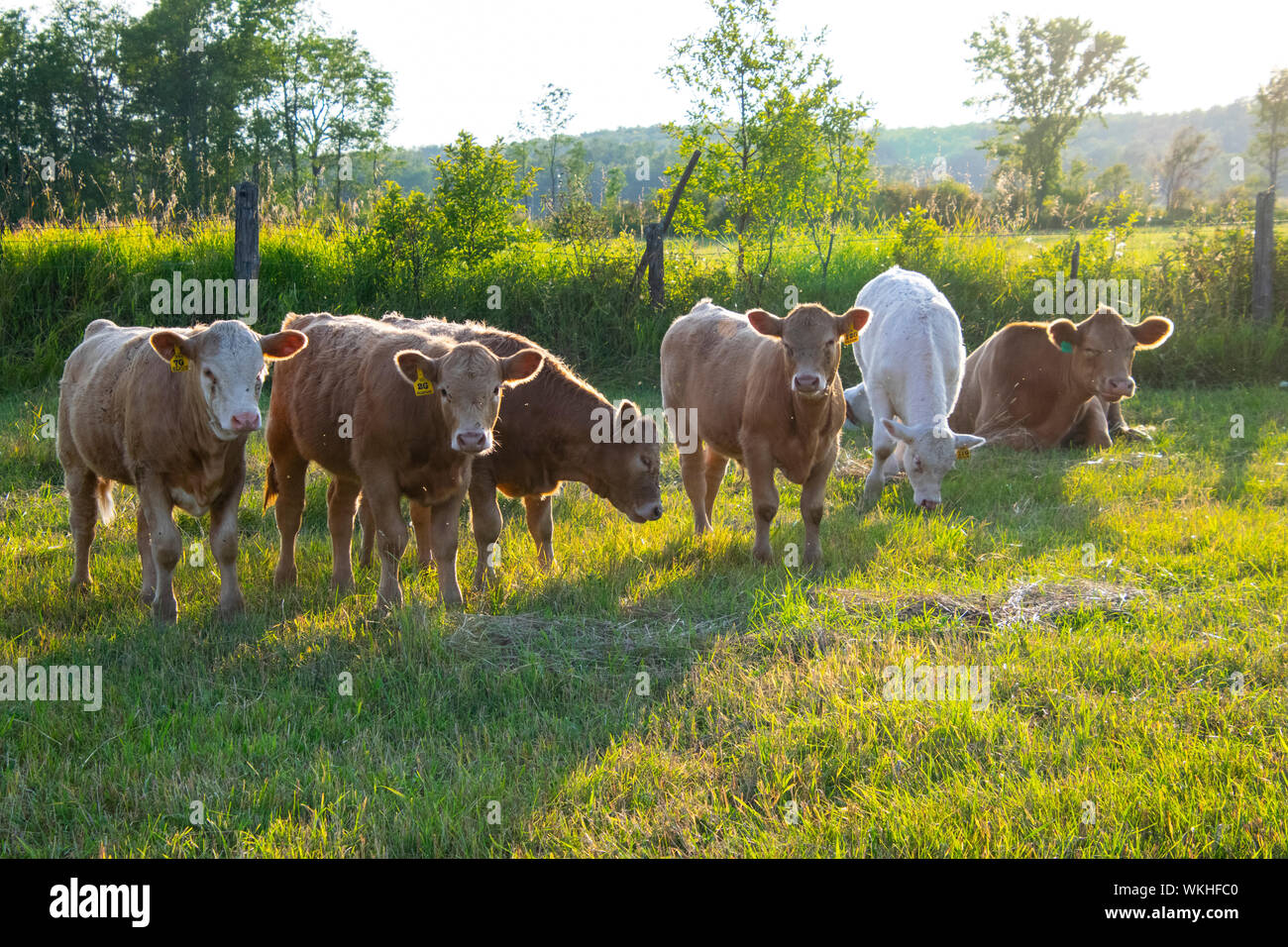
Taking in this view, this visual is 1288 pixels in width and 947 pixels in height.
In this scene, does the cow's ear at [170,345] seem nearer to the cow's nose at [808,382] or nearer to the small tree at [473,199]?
the cow's nose at [808,382]

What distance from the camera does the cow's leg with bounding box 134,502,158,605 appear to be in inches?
227

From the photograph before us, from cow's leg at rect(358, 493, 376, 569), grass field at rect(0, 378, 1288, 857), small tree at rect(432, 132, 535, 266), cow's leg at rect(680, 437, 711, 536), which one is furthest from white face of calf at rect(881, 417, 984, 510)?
small tree at rect(432, 132, 535, 266)

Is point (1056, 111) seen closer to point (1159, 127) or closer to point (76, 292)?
point (76, 292)

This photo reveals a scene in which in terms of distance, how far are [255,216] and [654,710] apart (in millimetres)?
10176

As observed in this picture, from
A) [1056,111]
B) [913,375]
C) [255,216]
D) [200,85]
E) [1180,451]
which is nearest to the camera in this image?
[913,375]

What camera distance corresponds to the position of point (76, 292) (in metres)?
13.0

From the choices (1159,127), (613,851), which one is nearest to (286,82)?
(613,851)

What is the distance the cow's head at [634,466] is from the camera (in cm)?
625

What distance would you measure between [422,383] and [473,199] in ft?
28.9

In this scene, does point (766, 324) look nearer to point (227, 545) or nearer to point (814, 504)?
point (814, 504)

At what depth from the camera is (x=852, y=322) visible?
6555 mm

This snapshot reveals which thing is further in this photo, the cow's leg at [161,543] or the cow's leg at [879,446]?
the cow's leg at [879,446]

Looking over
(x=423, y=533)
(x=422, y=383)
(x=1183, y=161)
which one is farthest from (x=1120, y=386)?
(x=1183, y=161)

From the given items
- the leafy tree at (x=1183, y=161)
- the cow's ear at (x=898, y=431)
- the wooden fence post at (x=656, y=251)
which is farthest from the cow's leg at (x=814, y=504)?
the leafy tree at (x=1183, y=161)
